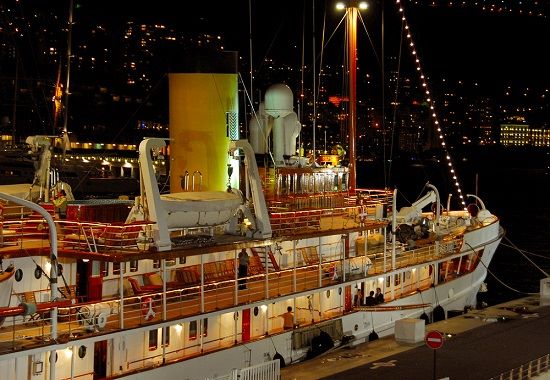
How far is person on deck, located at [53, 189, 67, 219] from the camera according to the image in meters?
23.7

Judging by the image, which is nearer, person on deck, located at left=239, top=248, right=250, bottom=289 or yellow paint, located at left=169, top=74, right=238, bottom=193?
person on deck, located at left=239, top=248, right=250, bottom=289

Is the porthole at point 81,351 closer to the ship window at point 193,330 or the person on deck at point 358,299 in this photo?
the ship window at point 193,330

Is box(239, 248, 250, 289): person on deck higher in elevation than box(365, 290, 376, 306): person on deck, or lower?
higher

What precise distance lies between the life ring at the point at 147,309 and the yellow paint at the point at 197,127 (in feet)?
21.7

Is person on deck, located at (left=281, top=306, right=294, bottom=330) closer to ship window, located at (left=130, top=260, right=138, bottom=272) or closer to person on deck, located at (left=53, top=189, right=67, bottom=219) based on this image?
ship window, located at (left=130, top=260, right=138, bottom=272)

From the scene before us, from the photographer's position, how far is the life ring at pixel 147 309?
20739 millimetres

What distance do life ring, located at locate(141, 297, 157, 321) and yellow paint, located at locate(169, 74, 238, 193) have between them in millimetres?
6609

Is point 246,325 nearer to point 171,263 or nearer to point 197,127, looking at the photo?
point 171,263

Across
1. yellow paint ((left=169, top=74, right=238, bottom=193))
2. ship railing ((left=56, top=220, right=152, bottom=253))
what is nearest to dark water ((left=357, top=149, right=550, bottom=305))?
yellow paint ((left=169, top=74, right=238, bottom=193))

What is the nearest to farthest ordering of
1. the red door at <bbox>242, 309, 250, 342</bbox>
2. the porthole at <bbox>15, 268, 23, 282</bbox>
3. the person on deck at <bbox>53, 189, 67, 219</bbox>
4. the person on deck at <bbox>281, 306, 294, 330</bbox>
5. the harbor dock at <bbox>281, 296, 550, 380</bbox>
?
the porthole at <bbox>15, 268, 23, 282</bbox>, the harbor dock at <bbox>281, 296, 550, 380</bbox>, the person on deck at <bbox>53, 189, 67, 219</bbox>, the red door at <bbox>242, 309, 250, 342</bbox>, the person on deck at <bbox>281, 306, 294, 330</bbox>

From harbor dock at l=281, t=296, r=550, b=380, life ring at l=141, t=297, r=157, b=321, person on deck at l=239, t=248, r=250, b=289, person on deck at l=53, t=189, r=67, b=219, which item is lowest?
harbor dock at l=281, t=296, r=550, b=380

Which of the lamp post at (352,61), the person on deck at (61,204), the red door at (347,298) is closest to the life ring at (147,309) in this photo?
the person on deck at (61,204)

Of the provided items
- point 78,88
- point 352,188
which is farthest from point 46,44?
point 352,188

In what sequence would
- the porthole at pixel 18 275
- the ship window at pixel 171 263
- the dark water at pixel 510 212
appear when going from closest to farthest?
the porthole at pixel 18 275, the ship window at pixel 171 263, the dark water at pixel 510 212
